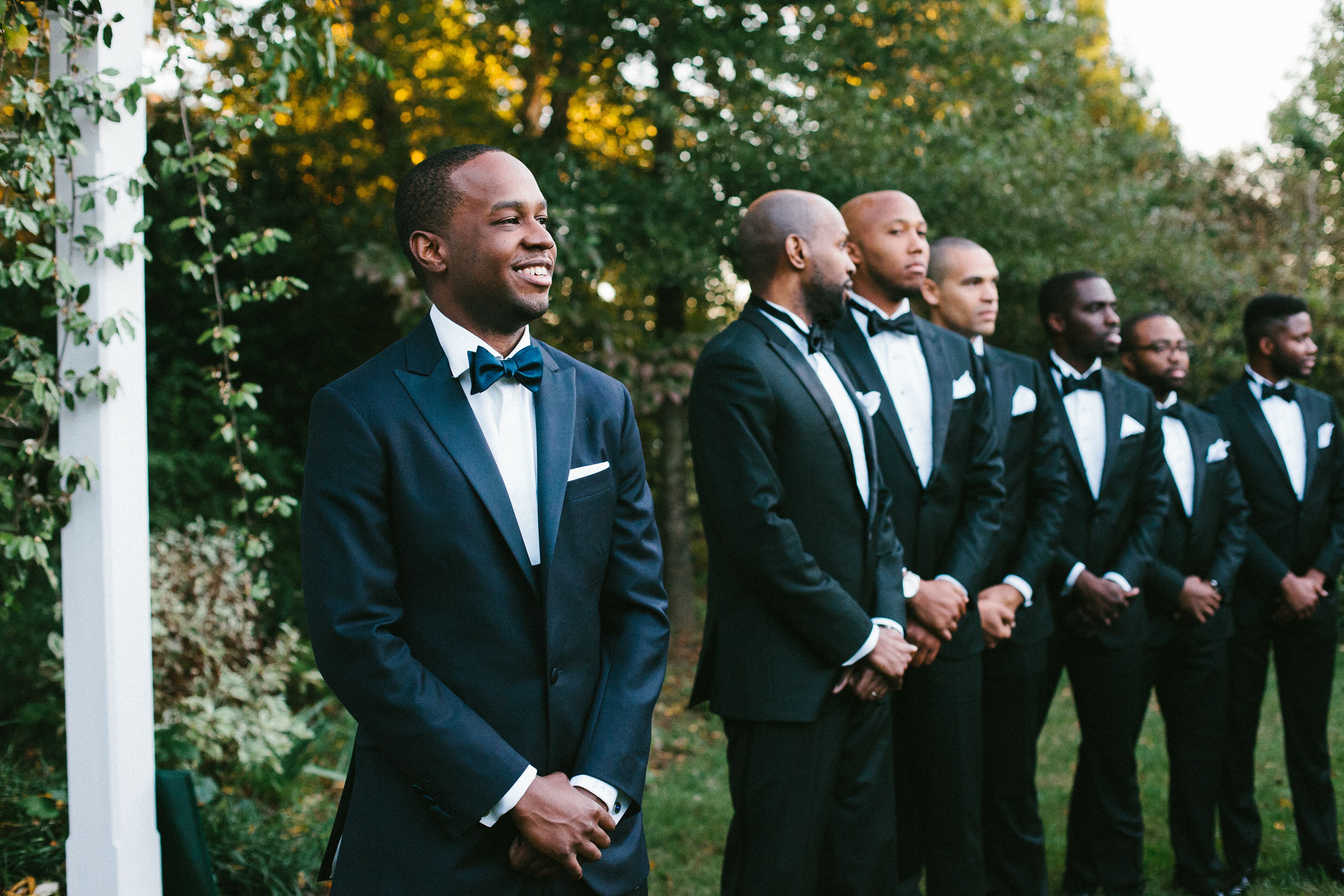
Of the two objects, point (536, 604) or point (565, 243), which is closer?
point (536, 604)

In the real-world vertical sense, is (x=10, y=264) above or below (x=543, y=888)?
above

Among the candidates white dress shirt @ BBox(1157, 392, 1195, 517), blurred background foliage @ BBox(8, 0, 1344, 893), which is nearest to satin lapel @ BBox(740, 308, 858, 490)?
white dress shirt @ BBox(1157, 392, 1195, 517)

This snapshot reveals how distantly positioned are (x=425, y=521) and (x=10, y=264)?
1909mm

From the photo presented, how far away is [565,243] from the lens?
24.1ft

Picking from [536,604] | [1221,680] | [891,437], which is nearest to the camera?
[536,604]

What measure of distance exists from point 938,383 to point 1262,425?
2.28m

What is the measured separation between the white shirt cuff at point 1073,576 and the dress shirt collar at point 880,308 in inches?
53.3

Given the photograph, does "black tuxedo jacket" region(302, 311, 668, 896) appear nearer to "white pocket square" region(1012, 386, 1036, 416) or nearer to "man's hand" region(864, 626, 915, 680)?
"man's hand" region(864, 626, 915, 680)

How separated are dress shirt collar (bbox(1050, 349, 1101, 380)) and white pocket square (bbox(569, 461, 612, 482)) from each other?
2.89m

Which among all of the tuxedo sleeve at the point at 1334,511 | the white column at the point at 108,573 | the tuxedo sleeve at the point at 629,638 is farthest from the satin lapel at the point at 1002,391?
the white column at the point at 108,573

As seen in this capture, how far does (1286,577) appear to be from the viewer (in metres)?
4.83

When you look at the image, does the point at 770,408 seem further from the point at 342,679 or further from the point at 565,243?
the point at 565,243

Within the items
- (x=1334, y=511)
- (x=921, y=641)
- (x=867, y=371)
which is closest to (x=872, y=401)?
(x=867, y=371)

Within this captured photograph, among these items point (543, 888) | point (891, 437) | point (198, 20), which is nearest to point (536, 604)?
point (543, 888)
